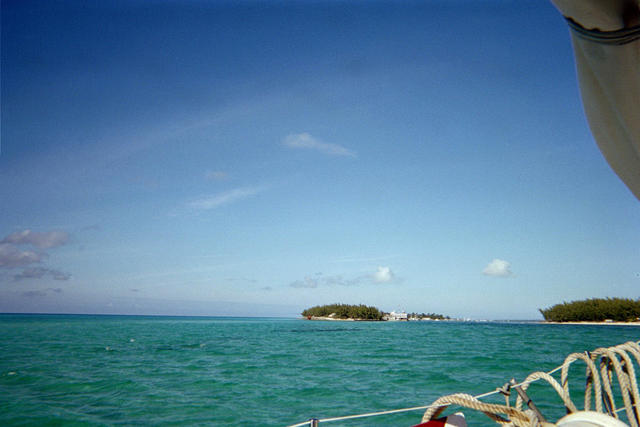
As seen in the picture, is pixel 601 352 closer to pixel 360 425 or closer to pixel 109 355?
pixel 360 425

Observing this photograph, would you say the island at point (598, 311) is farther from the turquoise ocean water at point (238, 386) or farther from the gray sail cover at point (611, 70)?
the gray sail cover at point (611, 70)

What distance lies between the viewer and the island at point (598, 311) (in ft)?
205

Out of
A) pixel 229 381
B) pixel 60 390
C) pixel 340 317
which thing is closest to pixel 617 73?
pixel 229 381

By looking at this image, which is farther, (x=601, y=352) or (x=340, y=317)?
(x=340, y=317)

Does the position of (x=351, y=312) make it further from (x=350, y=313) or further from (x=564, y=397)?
(x=564, y=397)

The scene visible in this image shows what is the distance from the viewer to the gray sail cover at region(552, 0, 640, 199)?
1054 mm

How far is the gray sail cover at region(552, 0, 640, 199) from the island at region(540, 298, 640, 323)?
265 feet

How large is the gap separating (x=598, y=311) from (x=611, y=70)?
274ft

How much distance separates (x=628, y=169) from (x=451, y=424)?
53.8 inches

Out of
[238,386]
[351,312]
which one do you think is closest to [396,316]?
[351,312]

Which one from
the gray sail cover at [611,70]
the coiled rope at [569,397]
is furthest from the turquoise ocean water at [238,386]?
the gray sail cover at [611,70]

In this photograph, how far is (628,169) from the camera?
1481 millimetres

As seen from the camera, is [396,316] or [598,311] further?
[396,316]

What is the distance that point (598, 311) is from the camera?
217 ft
